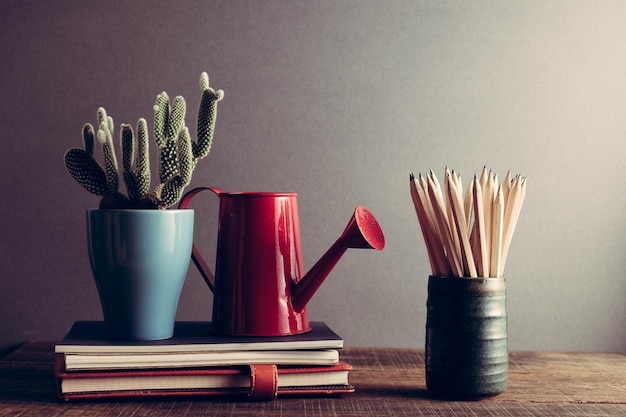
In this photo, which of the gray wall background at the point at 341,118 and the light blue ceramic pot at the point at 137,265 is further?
the gray wall background at the point at 341,118

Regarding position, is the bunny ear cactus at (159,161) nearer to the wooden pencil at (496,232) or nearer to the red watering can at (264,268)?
the red watering can at (264,268)

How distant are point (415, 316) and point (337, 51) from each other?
45 cm

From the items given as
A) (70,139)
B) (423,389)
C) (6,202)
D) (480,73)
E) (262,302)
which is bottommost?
(423,389)

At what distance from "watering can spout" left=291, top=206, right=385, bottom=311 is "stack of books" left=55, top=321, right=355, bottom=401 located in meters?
0.06

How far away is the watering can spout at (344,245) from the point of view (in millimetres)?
814

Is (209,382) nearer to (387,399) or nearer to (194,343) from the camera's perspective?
(194,343)

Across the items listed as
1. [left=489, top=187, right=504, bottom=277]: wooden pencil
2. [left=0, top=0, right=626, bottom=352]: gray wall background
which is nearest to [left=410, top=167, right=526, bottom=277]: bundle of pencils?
[left=489, top=187, right=504, bottom=277]: wooden pencil

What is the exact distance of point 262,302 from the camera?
32.9 inches

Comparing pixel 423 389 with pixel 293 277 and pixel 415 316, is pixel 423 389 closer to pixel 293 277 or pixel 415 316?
pixel 293 277

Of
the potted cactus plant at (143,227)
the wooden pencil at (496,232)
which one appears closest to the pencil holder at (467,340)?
the wooden pencil at (496,232)

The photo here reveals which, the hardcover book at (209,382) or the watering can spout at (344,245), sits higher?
the watering can spout at (344,245)

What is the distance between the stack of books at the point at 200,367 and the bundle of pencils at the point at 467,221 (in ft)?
0.53

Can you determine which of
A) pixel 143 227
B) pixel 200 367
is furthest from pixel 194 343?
pixel 143 227

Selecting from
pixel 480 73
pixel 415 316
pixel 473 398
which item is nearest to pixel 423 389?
pixel 473 398
